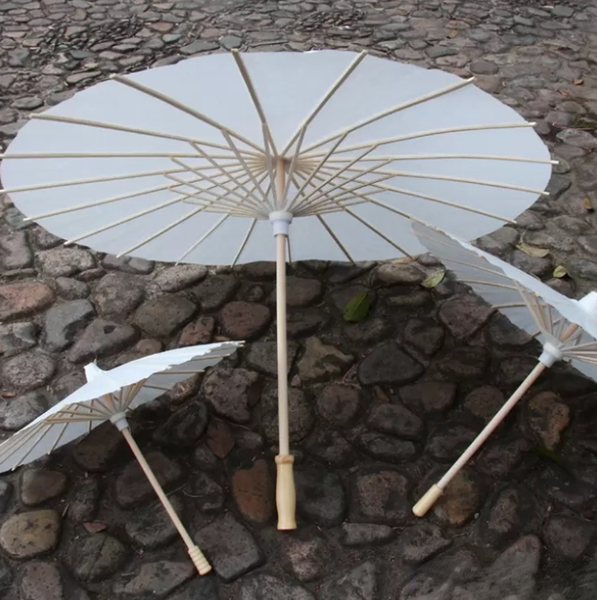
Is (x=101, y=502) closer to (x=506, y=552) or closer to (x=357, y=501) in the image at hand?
(x=357, y=501)

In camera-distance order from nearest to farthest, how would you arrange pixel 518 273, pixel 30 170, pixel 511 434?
pixel 518 273 → pixel 30 170 → pixel 511 434

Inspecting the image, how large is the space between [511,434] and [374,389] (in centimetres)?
51

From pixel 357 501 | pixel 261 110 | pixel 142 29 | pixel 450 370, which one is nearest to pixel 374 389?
pixel 450 370

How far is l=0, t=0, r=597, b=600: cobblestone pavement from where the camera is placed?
204 centimetres

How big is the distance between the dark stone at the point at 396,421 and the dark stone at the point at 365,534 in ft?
1.18

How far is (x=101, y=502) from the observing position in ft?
7.21

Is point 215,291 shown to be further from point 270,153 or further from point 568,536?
point 568,536

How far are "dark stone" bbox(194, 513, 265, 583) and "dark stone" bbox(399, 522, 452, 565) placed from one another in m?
0.44

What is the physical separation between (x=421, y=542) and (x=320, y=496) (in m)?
0.35

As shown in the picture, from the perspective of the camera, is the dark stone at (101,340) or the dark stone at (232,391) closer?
the dark stone at (232,391)

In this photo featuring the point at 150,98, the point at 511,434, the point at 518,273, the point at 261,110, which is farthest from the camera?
the point at 511,434

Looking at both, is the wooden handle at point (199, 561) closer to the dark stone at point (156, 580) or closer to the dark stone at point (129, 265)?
the dark stone at point (156, 580)

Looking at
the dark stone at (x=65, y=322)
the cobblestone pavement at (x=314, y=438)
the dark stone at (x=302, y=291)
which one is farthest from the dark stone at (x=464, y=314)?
the dark stone at (x=65, y=322)

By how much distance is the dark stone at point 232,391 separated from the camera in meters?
2.46
